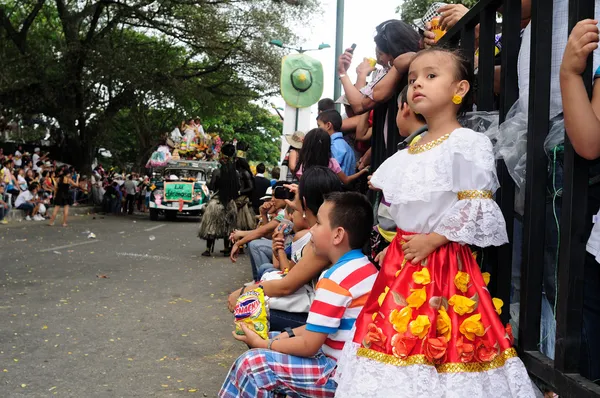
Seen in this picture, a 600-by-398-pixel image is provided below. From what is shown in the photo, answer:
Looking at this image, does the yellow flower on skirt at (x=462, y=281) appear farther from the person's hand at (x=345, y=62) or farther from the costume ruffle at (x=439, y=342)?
the person's hand at (x=345, y=62)

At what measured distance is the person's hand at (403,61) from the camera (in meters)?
3.74

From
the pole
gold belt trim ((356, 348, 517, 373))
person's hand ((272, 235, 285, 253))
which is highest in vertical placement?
the pole

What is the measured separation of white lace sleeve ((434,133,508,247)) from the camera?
238 centimetres

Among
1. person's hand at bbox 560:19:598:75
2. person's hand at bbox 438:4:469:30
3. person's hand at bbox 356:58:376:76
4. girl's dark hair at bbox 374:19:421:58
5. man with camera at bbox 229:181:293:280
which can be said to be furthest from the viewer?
man with camera at bbox 229:181:293:280

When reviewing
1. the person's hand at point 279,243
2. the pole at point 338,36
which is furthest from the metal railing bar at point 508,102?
the pole at point 338,36

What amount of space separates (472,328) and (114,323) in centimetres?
500

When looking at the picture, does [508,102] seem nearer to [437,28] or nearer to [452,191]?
[452,191]

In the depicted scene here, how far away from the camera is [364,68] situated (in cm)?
498

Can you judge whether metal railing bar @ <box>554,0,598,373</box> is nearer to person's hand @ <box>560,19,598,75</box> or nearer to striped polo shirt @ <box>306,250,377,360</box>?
person's hand @ <box>560,19,598,75</box>

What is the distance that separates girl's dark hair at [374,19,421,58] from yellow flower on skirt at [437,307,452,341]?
2.00 metres

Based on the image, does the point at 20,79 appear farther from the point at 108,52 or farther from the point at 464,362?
the point at 464,362

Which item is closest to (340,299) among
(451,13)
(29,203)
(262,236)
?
(451,13)

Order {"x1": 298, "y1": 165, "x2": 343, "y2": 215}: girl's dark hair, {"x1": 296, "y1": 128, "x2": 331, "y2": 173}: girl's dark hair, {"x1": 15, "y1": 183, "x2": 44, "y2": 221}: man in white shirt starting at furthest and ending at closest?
{"x1": 15, "y1": 183, "x2": 44, "y2": 221}: man in white shirt
{"x1": 296, "y1": 128, "x2": 331, "y2": 173}: girl's dark hair
{"x1": 298, "y1": 165, "x2": 343, "y2": 215}: girl's dark hair

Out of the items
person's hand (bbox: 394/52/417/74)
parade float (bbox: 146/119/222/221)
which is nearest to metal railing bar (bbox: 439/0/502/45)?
person's hand (bbox: 394/52/417/74)
